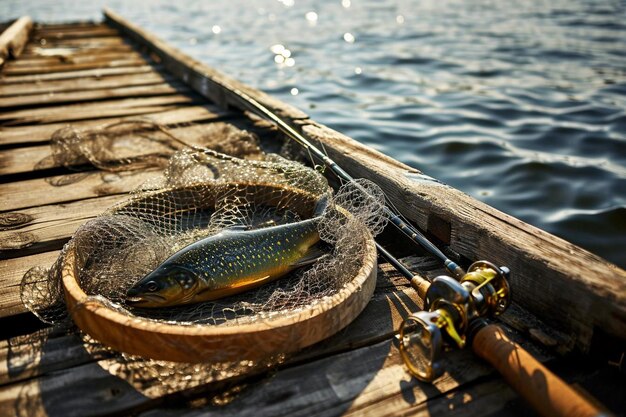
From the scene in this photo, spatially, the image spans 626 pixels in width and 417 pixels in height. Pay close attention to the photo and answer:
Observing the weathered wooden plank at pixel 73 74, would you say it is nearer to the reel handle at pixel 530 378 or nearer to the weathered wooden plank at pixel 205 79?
the weathered wooden plank at pixel 205 79

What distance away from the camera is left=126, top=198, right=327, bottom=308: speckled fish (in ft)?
7.95

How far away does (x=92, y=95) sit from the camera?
730 centimetres

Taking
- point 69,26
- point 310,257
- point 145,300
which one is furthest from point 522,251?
point 69,26

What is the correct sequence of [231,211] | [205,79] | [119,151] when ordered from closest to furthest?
[231,211], [119,151], [205,79]

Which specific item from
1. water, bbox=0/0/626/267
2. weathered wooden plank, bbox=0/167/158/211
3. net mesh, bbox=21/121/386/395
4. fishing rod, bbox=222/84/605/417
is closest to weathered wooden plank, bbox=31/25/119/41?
water, bbox=0/0/626/267

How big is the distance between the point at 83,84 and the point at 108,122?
2496 millimetres

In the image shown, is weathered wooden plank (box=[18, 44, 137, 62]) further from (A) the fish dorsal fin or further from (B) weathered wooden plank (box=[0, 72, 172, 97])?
(A) the fish dorsal fin

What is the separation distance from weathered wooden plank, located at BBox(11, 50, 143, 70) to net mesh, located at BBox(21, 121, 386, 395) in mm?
7040

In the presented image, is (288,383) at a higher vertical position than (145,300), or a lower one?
lower

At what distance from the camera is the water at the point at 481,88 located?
6.13 meters

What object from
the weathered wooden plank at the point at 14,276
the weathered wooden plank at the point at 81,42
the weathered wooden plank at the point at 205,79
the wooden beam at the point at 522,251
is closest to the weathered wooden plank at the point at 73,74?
the weathered wooden plank at the point at 205,79

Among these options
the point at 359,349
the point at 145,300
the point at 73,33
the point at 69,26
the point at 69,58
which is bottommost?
the point at 359,349

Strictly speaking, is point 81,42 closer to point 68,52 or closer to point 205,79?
point 68,52

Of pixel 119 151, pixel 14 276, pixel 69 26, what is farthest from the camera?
pixel 69 26
